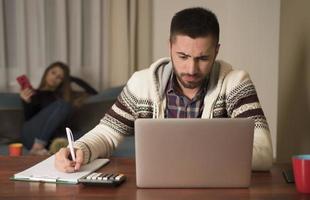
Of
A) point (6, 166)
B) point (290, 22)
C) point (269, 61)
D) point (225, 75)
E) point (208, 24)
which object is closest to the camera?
point (6, 166)

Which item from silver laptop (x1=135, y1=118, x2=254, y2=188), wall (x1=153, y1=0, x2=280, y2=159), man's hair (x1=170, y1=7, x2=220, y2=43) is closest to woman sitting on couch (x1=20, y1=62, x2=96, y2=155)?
wall (x1=153, y1=0, x2=280, y2=159)

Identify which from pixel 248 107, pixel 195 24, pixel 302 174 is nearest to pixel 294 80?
pixel 248 107

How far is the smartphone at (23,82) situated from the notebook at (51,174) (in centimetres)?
232

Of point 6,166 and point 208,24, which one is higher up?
point 208,24

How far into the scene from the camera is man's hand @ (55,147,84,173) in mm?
1375

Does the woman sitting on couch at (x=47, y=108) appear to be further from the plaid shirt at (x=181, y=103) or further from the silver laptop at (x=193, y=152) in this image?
the silver laptop at (x=193, y=152)

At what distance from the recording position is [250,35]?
3.59m

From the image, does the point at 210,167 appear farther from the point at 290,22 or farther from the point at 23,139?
the point at 23,139

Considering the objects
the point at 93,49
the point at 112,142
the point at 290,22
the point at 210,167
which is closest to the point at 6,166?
the point at 112,142

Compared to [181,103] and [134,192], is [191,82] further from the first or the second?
[134,192]

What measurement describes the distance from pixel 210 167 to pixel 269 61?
2.29m

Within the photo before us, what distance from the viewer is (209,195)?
3.86ft

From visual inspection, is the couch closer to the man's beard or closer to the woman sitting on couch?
the woman sitting on couch

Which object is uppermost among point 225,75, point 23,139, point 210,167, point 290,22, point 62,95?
point 290,22
